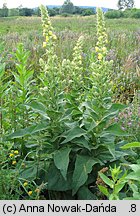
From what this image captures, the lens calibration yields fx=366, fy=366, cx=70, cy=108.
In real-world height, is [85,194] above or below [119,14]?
below

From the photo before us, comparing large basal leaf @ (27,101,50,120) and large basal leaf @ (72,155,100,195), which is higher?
large basal leaf @ (27,101,50,120)

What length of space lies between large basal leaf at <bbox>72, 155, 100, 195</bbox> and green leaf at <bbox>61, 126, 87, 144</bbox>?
178 millimetres

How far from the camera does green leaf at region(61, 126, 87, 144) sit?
2.66 metres

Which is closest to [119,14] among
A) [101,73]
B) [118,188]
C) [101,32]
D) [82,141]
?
[101,32]

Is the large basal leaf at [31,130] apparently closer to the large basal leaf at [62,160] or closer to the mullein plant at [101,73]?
the large basal leaf at [62,160]

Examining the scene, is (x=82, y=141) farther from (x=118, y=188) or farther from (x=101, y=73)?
(x=118, y=188)

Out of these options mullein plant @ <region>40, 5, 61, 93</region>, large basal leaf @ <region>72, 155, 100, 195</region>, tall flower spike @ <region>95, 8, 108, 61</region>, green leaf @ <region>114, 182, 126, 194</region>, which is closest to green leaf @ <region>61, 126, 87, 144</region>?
large basal leaf @ <region>72, 155, 100, 195</region>

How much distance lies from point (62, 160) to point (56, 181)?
8.5 inches

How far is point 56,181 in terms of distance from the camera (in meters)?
2.78

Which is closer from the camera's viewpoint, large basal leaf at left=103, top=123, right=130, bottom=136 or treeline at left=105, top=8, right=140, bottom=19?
large basal leaf at left=103, top=123, right=130, bottom=136

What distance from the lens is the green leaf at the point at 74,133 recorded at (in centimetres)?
266

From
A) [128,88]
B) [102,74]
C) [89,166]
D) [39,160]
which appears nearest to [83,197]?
[89,166]

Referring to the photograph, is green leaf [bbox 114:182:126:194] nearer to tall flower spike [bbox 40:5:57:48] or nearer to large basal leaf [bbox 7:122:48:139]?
large basal leaf [bbox 7:122:48:139]

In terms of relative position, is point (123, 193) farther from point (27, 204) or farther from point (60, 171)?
point (27, 204)
